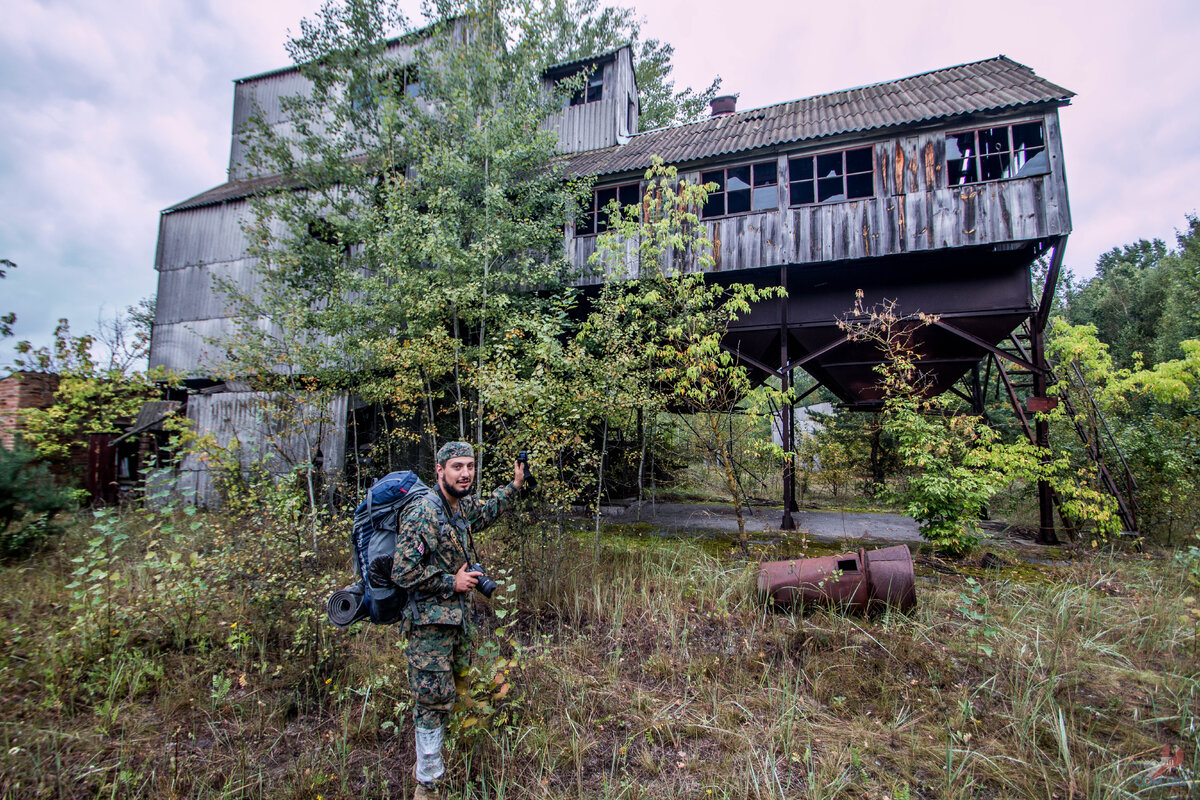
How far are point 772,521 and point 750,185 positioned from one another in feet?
23.0

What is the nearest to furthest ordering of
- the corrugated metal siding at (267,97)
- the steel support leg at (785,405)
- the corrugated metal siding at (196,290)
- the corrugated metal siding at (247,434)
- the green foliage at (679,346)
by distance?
the green foliage at (679,346)
the steel support leg at (785,405)
the corrugated metal siding at (247,434)
the corrugated metal siding at (196,290)
the corrugated metal siding at (267,97)

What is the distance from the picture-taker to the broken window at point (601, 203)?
1127 cm

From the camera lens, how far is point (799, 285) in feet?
33.7

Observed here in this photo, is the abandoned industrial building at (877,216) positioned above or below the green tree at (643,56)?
below

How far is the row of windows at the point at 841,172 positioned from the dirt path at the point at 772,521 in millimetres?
6050

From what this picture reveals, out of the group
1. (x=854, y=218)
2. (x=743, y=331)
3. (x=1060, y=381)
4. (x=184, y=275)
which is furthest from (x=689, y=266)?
(x=184, y=275)

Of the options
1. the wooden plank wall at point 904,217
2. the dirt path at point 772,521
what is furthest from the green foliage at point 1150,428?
the dirt path at point 772,521

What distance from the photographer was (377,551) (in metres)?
2.94

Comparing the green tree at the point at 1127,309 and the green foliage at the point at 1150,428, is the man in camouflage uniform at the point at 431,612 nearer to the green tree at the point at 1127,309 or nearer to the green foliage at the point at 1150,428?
the green foliage at the point at 1150,428

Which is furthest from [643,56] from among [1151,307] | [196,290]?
[1151,307]

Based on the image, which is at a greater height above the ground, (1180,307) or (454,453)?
(1180,307)

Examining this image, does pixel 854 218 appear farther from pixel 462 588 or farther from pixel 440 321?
pixel 462 588

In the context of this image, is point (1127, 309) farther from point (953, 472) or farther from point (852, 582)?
point (852, 582)

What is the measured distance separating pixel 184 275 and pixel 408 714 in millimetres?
17941
